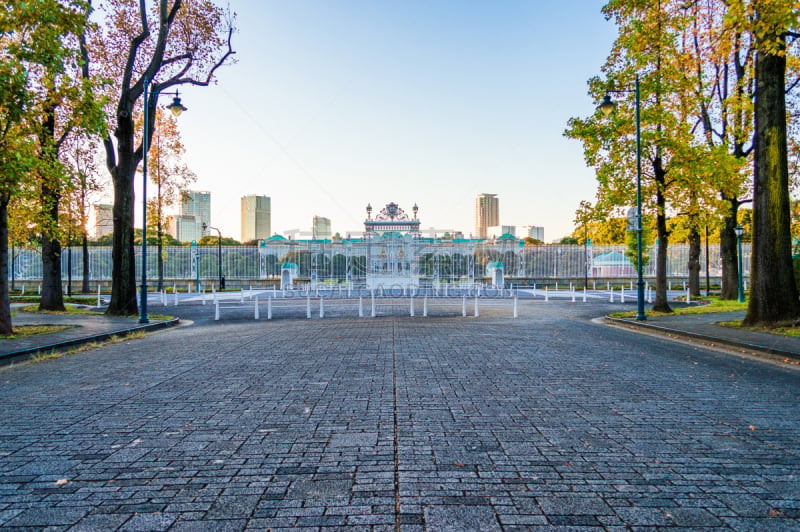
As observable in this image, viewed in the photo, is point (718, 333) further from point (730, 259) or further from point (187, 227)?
point (187, 227)

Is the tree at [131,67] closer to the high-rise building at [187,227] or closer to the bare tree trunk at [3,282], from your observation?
the bare tree trunk at [3,282]

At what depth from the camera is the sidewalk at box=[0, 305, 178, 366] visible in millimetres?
10062

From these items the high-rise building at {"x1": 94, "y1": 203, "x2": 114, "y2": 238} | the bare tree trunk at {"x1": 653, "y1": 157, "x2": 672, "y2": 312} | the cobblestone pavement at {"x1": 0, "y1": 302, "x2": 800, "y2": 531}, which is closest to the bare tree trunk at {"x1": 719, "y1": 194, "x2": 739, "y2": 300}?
the bare tree trunk at {"x1": 653, "y1": 157, "x2": 672, "y2": 312}

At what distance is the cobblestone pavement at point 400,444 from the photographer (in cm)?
322

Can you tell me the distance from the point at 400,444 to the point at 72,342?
34.4 ft

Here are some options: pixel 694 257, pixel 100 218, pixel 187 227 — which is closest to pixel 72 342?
pixel 100 218

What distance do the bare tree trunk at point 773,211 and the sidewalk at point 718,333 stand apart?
123 cm

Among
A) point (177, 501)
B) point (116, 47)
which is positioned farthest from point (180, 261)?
point (177, 501)

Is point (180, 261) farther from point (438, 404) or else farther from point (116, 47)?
point (438, 404)

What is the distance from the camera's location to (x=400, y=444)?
4539 millimetres

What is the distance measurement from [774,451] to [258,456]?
182 inches

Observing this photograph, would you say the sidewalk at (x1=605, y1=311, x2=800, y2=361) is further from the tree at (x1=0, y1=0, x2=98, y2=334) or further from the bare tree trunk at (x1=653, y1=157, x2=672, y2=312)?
the tree at (x1=0, y1=0, x2=98, y2=334)

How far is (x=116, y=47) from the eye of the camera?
818 inches

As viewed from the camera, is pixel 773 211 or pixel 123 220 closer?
pixel 773 211
